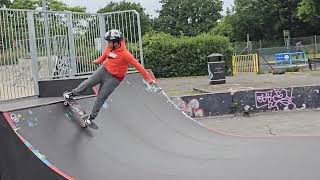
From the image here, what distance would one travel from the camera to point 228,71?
96.5ft

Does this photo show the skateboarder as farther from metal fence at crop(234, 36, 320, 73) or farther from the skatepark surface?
metal fence at crop(234, 36, 320, 73)

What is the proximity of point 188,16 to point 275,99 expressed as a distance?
81239mm

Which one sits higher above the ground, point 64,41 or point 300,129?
point 64,41

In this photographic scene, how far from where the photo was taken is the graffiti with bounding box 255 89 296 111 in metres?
15.0

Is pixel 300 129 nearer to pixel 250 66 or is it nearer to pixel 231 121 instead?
pixel 231 121

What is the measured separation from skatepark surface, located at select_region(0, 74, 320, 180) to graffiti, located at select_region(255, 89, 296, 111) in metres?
5.93

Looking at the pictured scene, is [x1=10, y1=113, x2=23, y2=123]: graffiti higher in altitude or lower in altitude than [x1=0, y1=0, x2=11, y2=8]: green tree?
lower

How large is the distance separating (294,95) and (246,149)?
7.61 meters

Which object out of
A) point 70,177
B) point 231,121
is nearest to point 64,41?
point 231,121

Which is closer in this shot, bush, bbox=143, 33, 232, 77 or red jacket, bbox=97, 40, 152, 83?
red jacket, bbox=97, 40, 152, 83

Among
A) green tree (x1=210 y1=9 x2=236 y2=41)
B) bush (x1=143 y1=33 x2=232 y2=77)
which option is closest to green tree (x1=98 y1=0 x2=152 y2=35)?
green tree (x1=210 y1=9 x2=236 y2=41)

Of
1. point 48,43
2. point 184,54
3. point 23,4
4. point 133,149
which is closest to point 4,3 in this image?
point 23,4

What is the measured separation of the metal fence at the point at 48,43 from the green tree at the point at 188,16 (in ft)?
258

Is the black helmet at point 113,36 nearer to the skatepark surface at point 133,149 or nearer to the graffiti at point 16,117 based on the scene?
the skatepark surface at point 133,149
